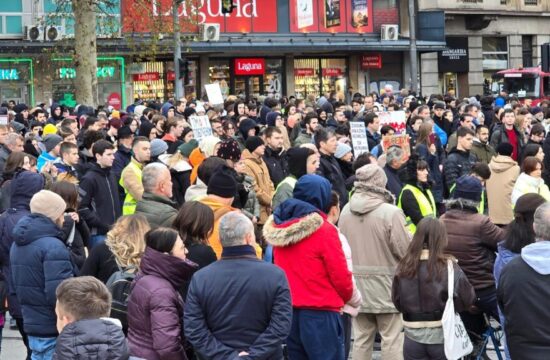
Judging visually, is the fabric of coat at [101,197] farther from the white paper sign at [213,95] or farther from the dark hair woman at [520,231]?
the white paper sign at [213,95]

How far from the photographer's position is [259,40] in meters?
38.2

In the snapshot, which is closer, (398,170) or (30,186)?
(30,186)

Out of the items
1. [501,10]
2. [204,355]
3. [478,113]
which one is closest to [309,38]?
[501,10]

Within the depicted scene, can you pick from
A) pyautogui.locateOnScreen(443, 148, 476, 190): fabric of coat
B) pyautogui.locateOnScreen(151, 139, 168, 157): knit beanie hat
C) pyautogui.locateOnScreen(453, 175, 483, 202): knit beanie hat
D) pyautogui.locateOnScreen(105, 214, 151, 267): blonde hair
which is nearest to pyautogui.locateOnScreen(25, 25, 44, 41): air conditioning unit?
pyautogui.locateOnScreen(151, 139, 168, 157): knit beanie hat

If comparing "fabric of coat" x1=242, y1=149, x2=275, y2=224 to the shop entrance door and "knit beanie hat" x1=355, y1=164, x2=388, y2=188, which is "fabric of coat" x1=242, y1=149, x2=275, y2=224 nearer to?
"knit beanie hat" x1=355, y1=164, x2=388, y2=188

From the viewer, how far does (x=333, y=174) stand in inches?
478

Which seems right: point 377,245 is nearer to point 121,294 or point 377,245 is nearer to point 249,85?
point 121,294

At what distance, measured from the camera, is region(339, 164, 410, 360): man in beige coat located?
28.0 feet

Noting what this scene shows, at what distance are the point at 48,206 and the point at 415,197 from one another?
387 centimetres

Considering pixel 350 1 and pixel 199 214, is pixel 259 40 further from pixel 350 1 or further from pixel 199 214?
pixel 199 214

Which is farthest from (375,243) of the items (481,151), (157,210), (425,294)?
(481,151)

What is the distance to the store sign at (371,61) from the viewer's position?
4134cm

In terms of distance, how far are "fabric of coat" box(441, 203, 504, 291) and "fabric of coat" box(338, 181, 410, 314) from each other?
43 cm

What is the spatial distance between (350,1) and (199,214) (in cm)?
3479
